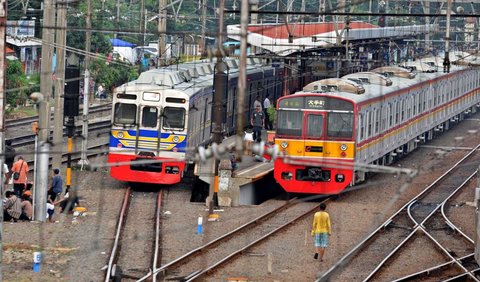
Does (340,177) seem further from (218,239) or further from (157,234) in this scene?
(157,234)

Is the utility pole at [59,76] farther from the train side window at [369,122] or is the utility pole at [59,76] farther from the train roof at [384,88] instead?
the train side window at [369,122]

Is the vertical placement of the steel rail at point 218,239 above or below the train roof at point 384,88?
below

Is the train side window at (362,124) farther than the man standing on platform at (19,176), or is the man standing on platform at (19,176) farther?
the train side window at (362,124)

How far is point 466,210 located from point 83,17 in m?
22.4

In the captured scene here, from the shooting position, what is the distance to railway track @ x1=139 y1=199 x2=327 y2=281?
539 inches

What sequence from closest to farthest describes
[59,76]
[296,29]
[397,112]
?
[59,76]
[397,112]
[296,29]

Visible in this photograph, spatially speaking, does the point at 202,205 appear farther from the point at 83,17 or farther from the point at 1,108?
the point at 83,17

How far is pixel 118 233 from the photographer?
16094 mm

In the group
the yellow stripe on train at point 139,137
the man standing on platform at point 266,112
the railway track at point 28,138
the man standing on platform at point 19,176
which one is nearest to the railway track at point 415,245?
the yellow stripe on train at point 139,137

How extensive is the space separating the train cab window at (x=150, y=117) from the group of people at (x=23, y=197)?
2.10 metres

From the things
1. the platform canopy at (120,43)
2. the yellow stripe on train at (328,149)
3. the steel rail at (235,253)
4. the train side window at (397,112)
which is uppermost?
the platform canopy at (120,43)

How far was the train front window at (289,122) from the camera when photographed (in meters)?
19.9

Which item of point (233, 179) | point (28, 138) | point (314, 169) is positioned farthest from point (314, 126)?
point (28, 138)

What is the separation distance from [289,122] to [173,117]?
2246 millimetres
